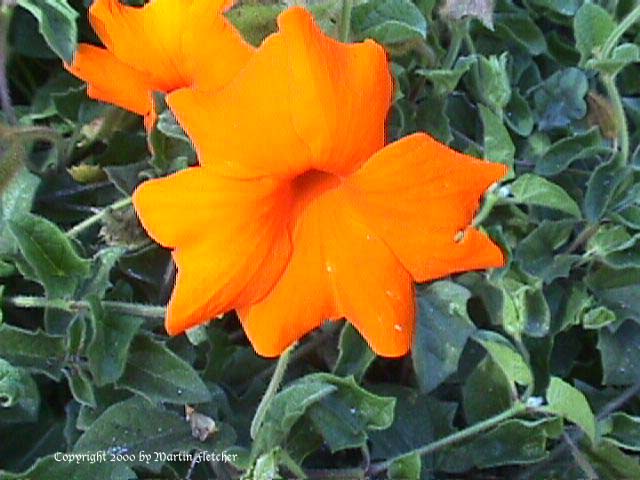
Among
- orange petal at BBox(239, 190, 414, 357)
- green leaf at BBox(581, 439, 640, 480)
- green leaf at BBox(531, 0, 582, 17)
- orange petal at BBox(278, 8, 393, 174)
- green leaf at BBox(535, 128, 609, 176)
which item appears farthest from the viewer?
green leaf at BBox(531, 0, 582, 17)

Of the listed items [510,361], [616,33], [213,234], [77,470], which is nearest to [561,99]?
[616,33]

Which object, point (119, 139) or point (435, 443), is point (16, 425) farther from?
point (435, 443)

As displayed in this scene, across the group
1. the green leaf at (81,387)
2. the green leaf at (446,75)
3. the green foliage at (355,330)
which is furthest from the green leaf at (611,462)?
the green leaf at (81,387)

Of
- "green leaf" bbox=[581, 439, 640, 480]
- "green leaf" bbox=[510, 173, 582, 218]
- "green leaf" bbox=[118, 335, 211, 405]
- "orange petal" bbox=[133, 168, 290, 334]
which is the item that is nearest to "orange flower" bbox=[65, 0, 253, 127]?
"orange petal" bbox=[133, 168, 290, 334]

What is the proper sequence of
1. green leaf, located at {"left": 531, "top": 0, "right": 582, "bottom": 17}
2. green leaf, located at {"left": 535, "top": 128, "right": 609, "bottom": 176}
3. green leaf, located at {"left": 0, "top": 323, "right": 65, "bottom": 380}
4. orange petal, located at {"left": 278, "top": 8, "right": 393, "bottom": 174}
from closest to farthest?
1. orange petal, located at {"left": 278, "top": 8, "right": 393, "bottom": 174}
2. green leaf, located at {"left": 0, "top": 323, "right": 65, "bottom": 380}
3. green leaf, located at {"left": 535, "top": 128, "right": 609, "bottom": 176}
4. green leaf, located at {"left": 531, "top": 0, "right": 582, "bottom": 17}

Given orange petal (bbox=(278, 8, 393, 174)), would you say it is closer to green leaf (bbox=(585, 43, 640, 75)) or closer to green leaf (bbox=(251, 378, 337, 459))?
green leaf (bbox=(251, 378, 337, 459))

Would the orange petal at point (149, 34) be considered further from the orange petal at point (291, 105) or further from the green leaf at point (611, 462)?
the green leaf at point (611, 462)

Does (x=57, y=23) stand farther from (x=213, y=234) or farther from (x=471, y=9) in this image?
(x=471, y=9)

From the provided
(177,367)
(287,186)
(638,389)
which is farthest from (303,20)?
(638,389)

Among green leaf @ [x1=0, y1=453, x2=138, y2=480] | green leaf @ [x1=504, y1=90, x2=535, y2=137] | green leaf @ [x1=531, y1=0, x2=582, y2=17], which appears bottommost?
green leaf @ [x1=0, y1=453, x2=138, y2=480]
